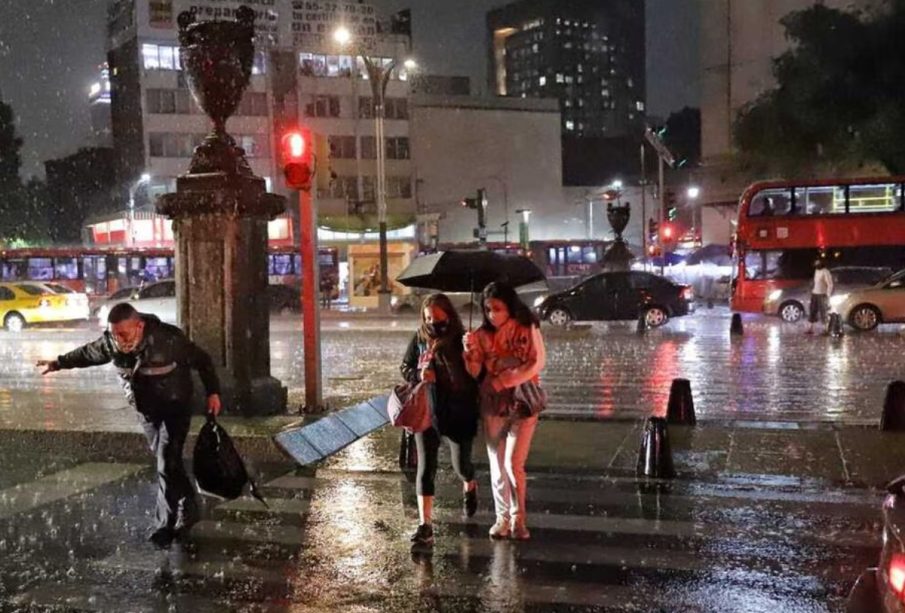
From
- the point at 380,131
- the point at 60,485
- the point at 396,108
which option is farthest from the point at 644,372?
the point at 396,108

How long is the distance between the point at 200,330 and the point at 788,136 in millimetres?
32764

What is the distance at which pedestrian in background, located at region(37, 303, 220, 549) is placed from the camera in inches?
251

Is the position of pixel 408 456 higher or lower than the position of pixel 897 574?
lower

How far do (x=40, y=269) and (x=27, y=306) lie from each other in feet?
41.3

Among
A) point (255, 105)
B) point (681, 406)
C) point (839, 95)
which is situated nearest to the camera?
point (681, 406)

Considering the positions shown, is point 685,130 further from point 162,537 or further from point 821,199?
point 162,537

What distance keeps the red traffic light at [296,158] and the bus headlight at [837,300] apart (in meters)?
16.9

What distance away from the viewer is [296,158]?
10625mm

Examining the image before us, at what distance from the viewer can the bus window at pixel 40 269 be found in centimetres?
4220

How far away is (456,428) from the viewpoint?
648 cm

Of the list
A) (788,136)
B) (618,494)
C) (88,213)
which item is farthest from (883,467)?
(88,213)

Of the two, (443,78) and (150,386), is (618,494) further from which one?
(443,78)

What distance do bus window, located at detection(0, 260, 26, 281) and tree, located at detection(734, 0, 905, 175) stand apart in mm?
31771

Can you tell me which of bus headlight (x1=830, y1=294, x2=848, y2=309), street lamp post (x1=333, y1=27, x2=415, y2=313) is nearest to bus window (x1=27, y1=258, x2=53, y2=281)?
street lamp post (x1=333, y1=27, x2=415, y2=313)
